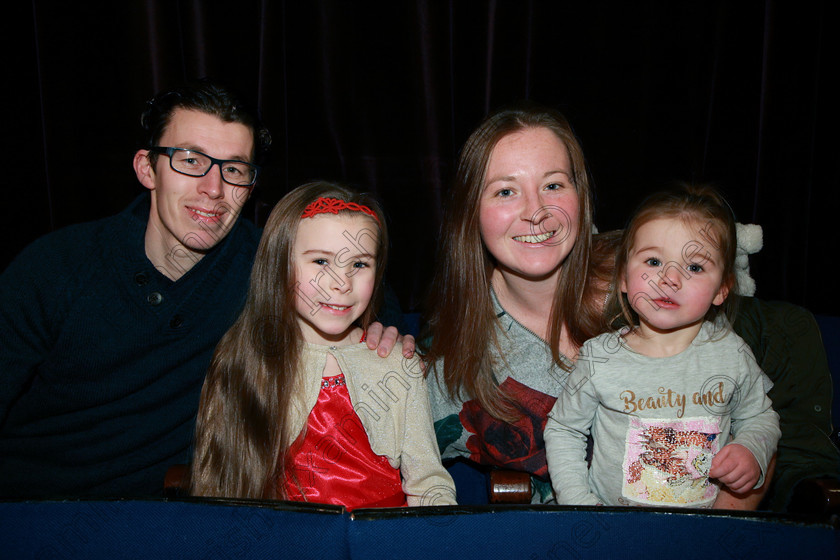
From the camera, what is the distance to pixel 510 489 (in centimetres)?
125

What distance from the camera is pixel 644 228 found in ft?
4.19

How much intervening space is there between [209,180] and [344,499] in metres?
0.92

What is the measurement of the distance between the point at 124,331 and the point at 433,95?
1.33m

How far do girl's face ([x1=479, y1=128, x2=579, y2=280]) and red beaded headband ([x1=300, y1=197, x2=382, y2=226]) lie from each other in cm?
33

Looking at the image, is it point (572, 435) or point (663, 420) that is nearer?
point (663, 420)

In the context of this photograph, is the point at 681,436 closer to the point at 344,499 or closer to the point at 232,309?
the point at 344,499

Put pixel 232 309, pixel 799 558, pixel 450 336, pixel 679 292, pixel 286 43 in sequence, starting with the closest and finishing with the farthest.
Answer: pixel 799 558 < pixel 679 292 < pixel 450 336 < pixel 232 309 < pixel 286 43

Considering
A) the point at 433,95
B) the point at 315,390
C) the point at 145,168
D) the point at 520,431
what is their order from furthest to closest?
the point at 433,95 < the point at 145,168 < the point at 520,431 < the point at 315,390

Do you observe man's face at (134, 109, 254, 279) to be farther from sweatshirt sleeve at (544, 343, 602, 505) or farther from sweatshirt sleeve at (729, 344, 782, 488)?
sweatshirt sleeve at (729, 344, 782, 488)

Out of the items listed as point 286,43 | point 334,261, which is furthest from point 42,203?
point 334,261

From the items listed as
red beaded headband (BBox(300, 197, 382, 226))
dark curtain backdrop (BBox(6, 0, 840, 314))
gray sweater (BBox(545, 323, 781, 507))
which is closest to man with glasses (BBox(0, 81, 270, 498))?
red beaded headband (BBox(300, 197, 382, 226))

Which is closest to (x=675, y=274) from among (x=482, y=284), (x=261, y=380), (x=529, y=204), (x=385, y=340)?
(x=529, y=204)

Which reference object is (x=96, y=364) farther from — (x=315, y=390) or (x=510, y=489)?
(x=510, y=489)

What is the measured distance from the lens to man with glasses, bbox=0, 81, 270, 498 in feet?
5.02
